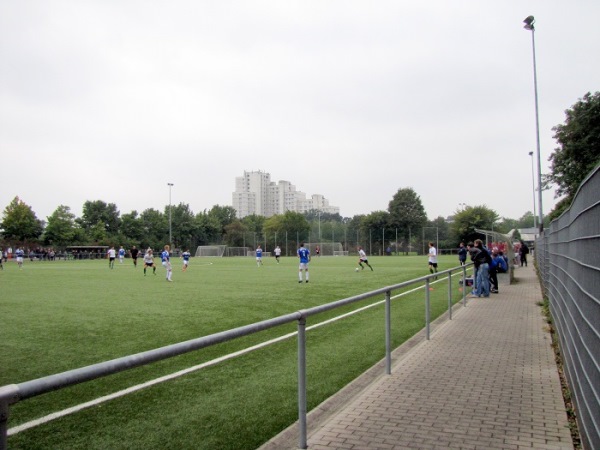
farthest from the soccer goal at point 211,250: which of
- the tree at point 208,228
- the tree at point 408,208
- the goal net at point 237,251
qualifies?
the tree at point 408,208

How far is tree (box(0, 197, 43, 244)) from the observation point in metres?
71.4

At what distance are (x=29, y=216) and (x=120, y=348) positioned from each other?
7532 cm

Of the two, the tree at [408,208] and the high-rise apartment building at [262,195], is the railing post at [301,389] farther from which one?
the high-rise apartment building at [262,195]

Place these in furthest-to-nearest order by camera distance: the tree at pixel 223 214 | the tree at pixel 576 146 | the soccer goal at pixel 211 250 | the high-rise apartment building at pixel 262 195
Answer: the high-rise apartment building at pixel 262 195, the tree at pixel 223 214, the soccer goal at pixel 211 250, the tree at pixel 576 146

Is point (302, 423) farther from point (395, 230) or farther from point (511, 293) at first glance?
point (395, 230)

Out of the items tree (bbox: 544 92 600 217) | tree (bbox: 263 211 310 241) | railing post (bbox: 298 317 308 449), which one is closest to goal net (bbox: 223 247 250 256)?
tree (bbox: 263 211 310 241)

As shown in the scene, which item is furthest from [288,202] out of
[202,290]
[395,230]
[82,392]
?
[82,392]

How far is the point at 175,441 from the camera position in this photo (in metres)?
4.14

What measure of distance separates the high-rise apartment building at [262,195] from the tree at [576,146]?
140 metres

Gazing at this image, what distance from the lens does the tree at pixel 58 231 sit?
7556 centimetres

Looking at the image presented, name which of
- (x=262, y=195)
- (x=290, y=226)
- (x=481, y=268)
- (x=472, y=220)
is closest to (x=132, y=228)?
(x=290, y=226)

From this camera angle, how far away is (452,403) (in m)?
5.04

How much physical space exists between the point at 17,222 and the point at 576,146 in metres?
70.7

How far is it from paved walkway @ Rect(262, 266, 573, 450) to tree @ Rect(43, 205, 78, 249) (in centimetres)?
7777
